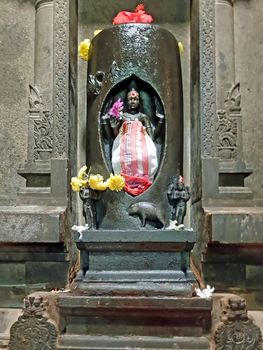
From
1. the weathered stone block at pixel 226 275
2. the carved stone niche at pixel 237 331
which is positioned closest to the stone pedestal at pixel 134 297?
the carved stone niche at pixel 237 331

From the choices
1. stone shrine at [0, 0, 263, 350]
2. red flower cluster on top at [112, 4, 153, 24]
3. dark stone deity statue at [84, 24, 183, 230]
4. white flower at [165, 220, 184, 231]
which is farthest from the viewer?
red flower cluster on top at [112, 4, 153, 24]

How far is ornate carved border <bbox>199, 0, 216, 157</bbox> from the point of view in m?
5.33

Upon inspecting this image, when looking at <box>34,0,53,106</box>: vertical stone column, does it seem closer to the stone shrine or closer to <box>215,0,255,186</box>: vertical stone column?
the stone shrine

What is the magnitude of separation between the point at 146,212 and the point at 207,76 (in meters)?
1.66

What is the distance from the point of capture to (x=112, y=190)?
472 centimetres

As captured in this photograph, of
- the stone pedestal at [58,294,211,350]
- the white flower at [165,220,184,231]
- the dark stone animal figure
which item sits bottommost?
the stone pedestal at [58,294,211,350]

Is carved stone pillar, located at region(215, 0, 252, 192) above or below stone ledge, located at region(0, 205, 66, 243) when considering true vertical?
above

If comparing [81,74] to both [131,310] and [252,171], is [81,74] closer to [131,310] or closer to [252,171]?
[252,171]

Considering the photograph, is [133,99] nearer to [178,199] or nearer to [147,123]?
[147,123]

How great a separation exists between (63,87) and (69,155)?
2.27 ft

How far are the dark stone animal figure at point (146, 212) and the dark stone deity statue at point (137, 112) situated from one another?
131 millimetres

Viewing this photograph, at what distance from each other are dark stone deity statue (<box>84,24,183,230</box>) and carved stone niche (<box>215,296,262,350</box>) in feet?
3.67

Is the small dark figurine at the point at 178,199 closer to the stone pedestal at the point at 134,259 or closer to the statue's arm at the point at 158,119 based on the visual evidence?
the stone pedestal at the point at 134,259

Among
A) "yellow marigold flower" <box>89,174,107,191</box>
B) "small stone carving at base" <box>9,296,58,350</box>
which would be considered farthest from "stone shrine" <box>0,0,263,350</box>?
"yellow marigold flower" <box>89,174,107,191</box>
